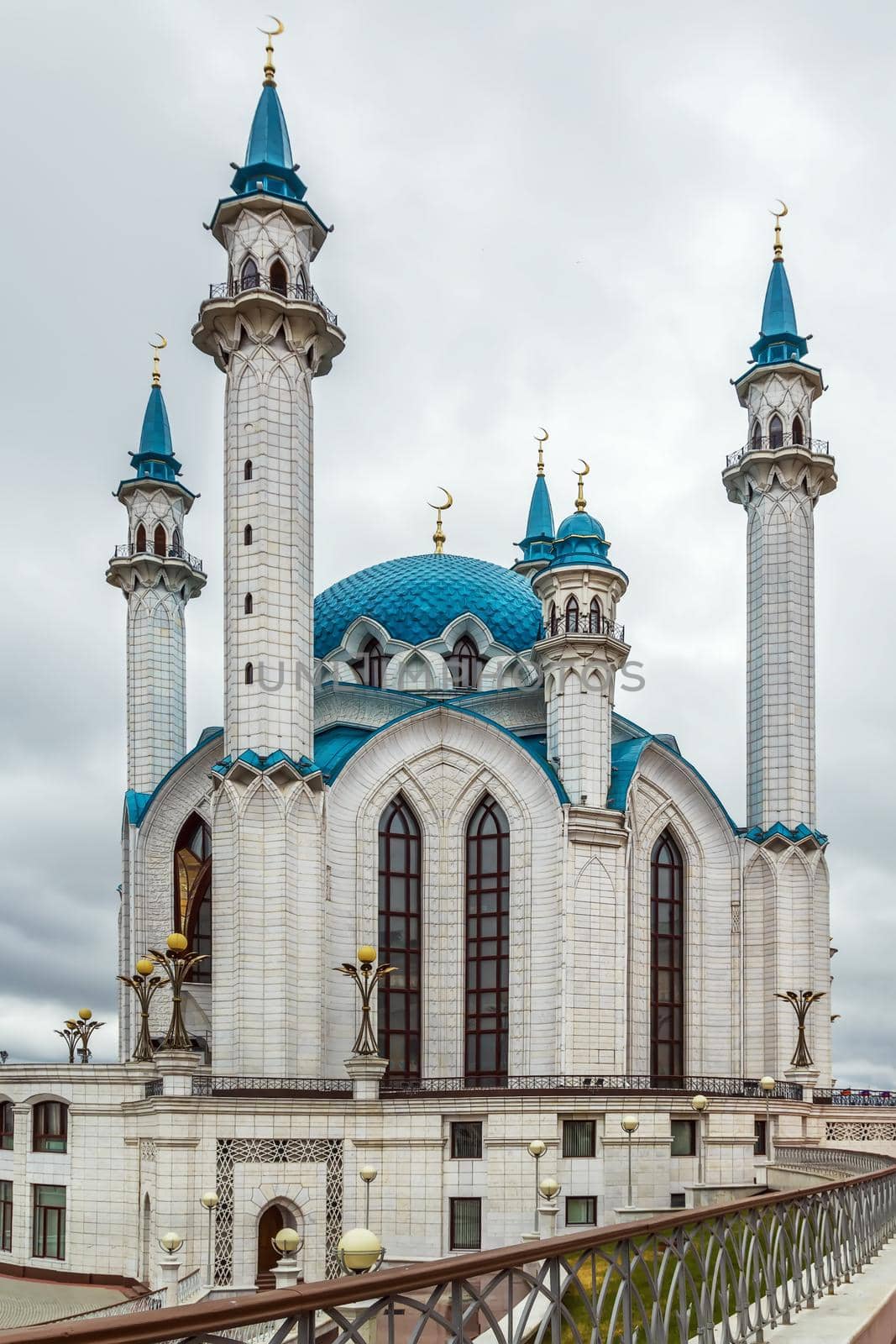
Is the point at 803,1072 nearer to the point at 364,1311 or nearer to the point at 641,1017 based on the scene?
the point at 641,1017

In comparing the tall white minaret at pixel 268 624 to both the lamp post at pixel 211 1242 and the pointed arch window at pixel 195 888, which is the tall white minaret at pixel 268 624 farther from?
the pointed arch window at pixel 195 888

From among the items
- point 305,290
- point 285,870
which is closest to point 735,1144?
point 285,870

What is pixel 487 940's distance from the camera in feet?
115

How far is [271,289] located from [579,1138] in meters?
20.6

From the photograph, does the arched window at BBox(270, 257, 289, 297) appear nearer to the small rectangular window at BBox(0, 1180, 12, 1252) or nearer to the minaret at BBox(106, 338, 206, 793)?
the minaret at BBox(106, 338, 206, 793)

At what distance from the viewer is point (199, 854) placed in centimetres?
3872

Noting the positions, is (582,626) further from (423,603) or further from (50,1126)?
(50,1126)

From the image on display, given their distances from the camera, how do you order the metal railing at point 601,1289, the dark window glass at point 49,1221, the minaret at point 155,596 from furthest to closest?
1. the minaret at point 155,596
2. the dark window glass at point 49,1221
3. the metal railing at point 601,1289

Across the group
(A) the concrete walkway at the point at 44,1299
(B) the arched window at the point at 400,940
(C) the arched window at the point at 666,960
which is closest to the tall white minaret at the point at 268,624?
(B) the arched window at the point at 400,940

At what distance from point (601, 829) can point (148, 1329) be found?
1211 inches

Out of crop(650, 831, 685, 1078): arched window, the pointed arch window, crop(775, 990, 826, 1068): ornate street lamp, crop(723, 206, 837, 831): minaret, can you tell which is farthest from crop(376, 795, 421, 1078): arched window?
crop(723, 206, 837, 831): minaret

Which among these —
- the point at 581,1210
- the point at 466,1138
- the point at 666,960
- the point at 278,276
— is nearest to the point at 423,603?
the point at 278,276

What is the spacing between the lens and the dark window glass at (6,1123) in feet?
109

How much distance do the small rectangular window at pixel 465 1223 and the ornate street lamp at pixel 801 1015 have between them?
11360mm
